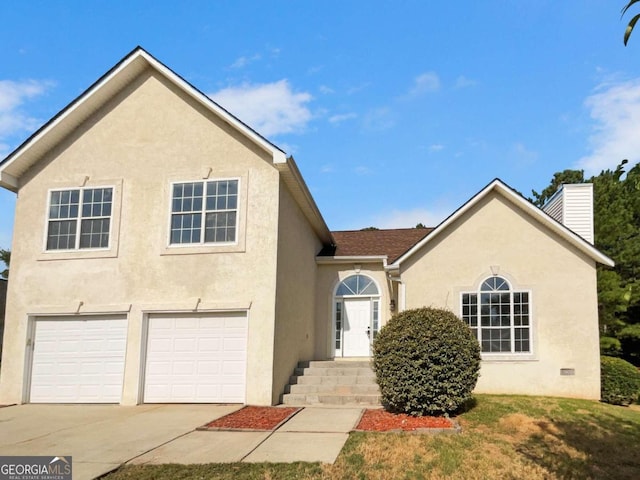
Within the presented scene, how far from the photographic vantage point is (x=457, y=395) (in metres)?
10.8

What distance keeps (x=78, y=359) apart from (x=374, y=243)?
10223mm

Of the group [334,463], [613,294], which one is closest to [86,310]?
[334,463]

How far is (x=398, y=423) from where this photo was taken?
9.98 meters

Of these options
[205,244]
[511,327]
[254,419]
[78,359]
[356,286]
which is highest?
[205,244]

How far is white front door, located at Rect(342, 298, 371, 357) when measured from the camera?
683 inches

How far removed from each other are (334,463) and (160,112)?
10294 mm

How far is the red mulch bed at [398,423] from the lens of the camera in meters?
9.48

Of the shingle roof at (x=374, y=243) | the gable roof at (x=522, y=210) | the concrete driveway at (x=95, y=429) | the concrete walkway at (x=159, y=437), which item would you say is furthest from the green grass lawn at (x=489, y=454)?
the shingle roof at (x=374, y=243)

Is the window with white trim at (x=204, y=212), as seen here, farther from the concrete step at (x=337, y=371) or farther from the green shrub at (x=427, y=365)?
the green shrub at (x=427, y=365)

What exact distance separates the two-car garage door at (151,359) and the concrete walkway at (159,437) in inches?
25.2

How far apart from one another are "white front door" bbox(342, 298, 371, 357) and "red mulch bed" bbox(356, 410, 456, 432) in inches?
245

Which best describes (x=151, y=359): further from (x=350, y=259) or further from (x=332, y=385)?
(x=350, y=259)
